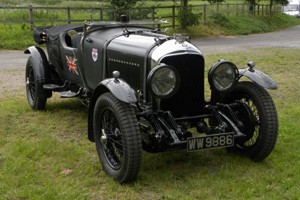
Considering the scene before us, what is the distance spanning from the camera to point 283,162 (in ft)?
14.6

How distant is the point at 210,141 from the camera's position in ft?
13.0

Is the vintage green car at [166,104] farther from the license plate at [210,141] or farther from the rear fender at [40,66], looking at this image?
the rear fender at [40,66]

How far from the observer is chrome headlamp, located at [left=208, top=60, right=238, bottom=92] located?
4.30 metres

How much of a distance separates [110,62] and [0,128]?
1.95 m

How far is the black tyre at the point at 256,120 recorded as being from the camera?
4277 millimetres

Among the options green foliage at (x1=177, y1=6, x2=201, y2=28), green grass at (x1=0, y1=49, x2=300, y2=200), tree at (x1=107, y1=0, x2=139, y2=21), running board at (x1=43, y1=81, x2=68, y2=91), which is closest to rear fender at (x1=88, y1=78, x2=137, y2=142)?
green grass at (x1=0, y1=49, x2=300, y2=200)

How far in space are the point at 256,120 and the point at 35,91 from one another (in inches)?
141

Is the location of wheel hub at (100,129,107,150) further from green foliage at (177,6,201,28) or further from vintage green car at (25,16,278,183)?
green foliage at (177,6,201,28)

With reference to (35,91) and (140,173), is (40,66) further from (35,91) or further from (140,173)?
(140,173)

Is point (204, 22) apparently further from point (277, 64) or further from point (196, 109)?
point (196, 109)

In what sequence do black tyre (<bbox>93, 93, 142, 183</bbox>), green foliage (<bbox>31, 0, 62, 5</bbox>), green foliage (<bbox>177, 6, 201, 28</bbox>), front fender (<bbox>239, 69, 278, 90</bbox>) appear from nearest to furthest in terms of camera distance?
black tyre (<bbox>93, 93, 142, 183</bbox>) → front fender (<bbox>239, 69, 278, 90</bbox>) → green foliage (<bbox>177, 6, 201, 28</bbox>) → green foliage (<bbox>31, 0, 62, 5</bbox>)

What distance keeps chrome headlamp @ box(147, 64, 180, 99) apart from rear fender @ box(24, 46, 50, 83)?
2949 mm

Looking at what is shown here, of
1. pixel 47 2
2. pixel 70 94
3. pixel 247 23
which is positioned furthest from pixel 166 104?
pixel 47 2

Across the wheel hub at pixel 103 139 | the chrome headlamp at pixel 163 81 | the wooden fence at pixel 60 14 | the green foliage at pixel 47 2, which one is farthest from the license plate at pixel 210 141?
the green foliage at pixel 47 2
